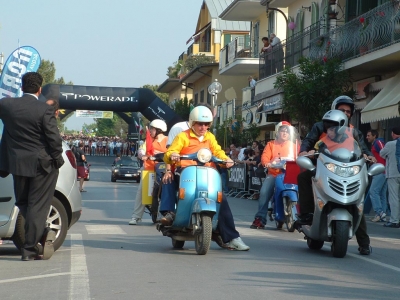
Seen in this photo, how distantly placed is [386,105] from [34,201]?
45.9 ft

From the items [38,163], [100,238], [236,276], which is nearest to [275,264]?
[236,276]

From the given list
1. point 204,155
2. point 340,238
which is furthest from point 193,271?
point 340,238

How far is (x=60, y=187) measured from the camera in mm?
10703

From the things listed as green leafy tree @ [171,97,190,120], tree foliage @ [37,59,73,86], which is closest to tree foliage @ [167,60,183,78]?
green leafy tree @ [171,97,190,120]

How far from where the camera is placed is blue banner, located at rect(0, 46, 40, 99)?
2569 cm

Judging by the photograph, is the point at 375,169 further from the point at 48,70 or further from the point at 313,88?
the point at 48,70

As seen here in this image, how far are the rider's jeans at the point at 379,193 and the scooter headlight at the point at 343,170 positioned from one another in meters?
8.46

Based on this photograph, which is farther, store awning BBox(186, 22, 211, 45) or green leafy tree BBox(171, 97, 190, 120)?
store awning BBox(186, 22, 211, 45)

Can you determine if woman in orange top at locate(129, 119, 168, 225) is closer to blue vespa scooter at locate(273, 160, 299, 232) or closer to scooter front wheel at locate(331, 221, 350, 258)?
blue vespa scooter at locate(273, 160, 299, 232)

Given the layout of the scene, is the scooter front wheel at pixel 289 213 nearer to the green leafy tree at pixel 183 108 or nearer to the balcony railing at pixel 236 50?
the balcony railing at pixel 236 50

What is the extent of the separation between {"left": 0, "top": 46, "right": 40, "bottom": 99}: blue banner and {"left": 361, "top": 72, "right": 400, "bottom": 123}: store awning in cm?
922

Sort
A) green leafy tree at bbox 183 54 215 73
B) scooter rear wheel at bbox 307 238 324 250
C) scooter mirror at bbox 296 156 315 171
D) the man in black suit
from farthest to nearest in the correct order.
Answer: green leafy tree at bbox 183 54 215 73
scooter rear wheel at bbox 307 238 324 250
scooter mirror at bbox 296 156 315 171
the man in black suit

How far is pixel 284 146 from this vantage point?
593 inches

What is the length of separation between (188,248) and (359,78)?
1851 cm
